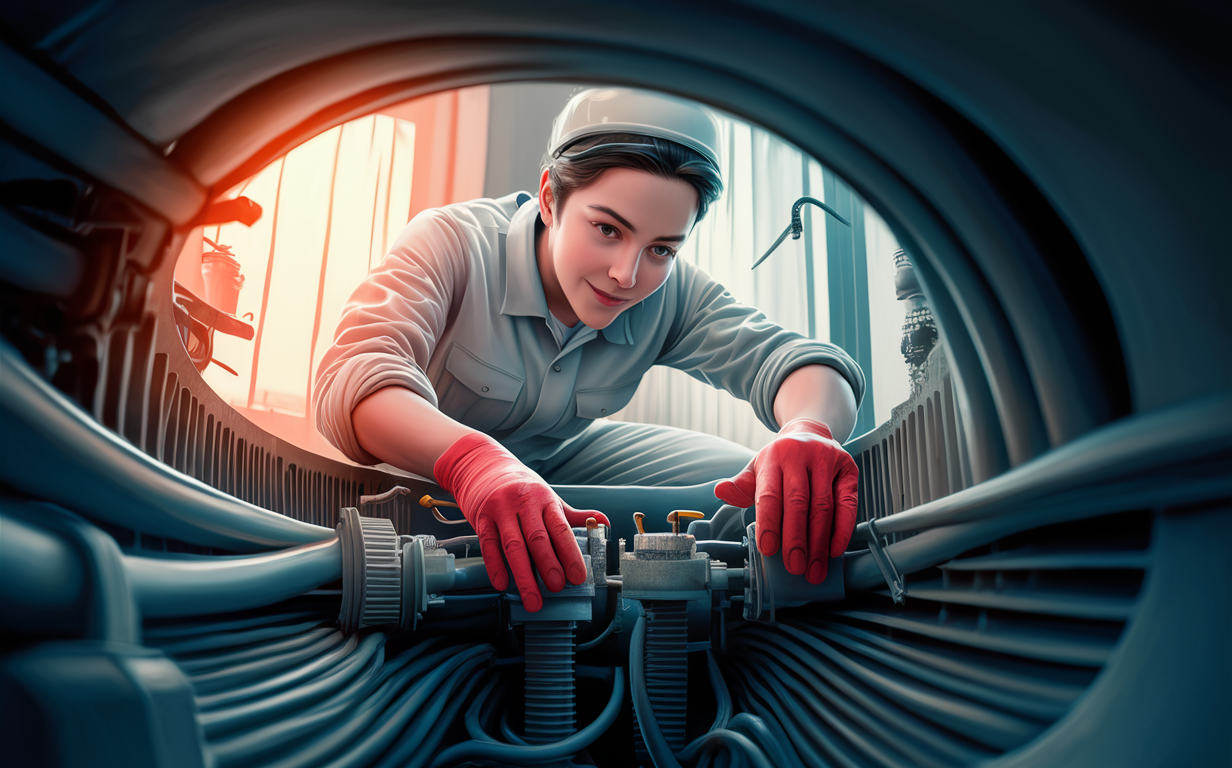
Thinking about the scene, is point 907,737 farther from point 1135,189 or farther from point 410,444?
point 410,444

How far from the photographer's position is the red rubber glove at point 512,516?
69cm

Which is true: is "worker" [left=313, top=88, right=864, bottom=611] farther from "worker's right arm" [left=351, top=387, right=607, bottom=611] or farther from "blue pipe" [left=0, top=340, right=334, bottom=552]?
"blue pipe" [left=0, top=340, right=334, bottom=552]

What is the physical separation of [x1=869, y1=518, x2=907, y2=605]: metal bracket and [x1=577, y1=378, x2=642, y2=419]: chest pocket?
83cm

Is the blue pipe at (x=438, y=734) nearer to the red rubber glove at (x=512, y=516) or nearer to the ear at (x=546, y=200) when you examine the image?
the red rubber glove at (x=512, y=516)

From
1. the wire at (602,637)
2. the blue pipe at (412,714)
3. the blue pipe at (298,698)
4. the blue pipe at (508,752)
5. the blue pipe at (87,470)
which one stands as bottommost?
the blue pipe at (508,752)

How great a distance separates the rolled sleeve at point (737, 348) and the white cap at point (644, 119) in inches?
14.4

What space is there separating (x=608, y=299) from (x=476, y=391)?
323 millimetres

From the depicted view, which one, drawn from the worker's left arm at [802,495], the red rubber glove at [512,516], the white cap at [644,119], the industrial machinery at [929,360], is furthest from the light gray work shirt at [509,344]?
the industrial machinery at [929,360]

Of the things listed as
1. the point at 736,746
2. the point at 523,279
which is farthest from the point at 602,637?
the point at 523,279

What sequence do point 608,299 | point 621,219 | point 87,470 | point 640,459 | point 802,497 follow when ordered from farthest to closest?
point 640,459 < point 608,299 < point 621,219 < point 802,497 < point 87,470

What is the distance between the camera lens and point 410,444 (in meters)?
0.88

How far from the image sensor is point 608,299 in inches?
41.9

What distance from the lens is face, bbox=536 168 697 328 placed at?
898 mm

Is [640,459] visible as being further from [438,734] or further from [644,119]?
[438,734]
